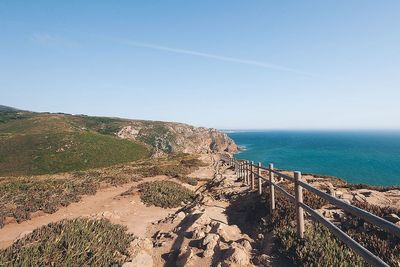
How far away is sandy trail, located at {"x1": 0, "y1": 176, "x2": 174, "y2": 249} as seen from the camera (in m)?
11.5

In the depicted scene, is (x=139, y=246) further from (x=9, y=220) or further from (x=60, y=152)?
(x=60, y=152)

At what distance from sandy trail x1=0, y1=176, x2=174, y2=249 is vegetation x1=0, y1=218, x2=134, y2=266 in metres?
2.54

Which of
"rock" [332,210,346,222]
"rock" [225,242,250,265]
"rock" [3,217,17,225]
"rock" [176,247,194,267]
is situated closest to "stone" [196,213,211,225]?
"rock" [176,247,194,267]

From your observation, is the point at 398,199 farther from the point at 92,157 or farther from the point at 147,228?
the point at 92,157

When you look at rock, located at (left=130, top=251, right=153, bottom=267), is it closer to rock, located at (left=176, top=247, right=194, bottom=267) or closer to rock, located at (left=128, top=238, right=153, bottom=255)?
rock, located at (left=128, top=238, right=153, bottom=255)

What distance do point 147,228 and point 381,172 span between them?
71.4 metres

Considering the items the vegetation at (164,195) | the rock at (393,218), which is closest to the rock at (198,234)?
the rock at (393,218)

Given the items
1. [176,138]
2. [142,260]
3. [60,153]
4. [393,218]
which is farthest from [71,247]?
[176,138]

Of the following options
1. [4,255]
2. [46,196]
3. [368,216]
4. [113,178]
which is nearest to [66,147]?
[113,178]

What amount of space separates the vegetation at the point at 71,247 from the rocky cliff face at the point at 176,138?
101 meters

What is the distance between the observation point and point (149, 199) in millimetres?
16516

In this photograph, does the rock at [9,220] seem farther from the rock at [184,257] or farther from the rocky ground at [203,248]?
the rock at [184,257]

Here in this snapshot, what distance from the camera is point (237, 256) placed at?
21.9 ft

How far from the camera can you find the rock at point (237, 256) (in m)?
6.56
